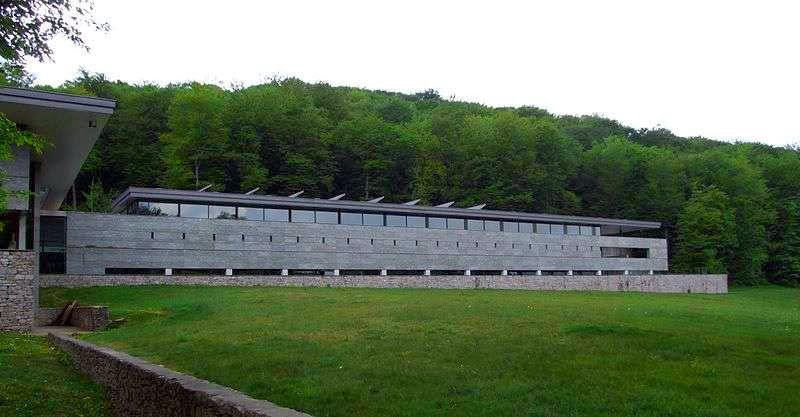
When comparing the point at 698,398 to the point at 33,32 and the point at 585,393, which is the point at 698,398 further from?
the point at 33,32

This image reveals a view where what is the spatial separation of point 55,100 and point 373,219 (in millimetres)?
26813

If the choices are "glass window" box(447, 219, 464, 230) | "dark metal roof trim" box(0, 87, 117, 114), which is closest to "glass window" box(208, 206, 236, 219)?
"dark metal roof trim" box(0, 87, 117, 114)

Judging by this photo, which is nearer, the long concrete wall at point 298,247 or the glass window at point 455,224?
the long concrete wall at point 298,247

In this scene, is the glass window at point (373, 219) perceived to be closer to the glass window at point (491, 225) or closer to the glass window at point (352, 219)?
the glass window at point (352, 219)

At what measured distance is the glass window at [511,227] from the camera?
55.8 metres

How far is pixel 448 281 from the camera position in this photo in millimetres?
48250

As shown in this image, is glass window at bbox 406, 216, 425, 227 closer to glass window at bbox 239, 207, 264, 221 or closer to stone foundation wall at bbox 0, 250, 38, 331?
glass window at bbox 239, 207, 264, 221

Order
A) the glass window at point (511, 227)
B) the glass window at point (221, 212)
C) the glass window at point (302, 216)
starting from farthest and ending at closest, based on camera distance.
A: the glass window at point (511, 227) → the glass window at point (302, 216) → the glass window at point (221, 212)

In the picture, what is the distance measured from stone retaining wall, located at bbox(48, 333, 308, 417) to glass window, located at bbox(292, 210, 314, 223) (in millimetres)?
29549

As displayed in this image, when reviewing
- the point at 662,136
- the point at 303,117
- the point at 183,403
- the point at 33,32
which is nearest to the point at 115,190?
the point at 303,117

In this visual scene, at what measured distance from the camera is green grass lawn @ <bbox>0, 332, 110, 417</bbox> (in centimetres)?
1074

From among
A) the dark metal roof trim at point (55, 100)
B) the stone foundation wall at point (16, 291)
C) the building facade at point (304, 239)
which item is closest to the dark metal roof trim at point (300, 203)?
the building facade at point (304, 239)

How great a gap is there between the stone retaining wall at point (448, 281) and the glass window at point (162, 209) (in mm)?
4511

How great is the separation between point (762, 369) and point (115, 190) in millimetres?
67806
